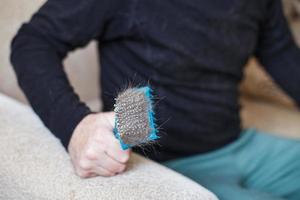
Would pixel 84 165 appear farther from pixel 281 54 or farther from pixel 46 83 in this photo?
pixel 281 54

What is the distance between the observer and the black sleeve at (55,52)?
0.54 metres

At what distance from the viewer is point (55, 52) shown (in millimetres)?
613

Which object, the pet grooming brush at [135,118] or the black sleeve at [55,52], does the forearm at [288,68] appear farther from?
the pet grooming brush at [135,118]

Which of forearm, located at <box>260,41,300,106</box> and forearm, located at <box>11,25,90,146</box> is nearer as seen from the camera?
forearm, located at <box>11,25,90,146</box>

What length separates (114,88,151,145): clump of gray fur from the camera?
44cm

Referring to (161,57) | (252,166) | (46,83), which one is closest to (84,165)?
(46,83)

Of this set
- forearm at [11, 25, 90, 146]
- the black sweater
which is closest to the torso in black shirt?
the black sweater

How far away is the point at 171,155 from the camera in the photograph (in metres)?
0.71

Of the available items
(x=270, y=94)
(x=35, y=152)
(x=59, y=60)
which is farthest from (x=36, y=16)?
(x=270, y=94)

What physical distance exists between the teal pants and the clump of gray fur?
232mm

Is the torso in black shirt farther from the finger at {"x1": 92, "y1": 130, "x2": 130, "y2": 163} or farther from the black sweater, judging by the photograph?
the finger at {"x1": 92, "y1": 130, "x2": 130, "y2": 163}

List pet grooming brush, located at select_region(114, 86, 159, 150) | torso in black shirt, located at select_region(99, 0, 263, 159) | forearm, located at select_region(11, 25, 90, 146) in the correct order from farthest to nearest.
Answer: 1. torso in black shirt, located at select_region(99, 0, 263, 159)
2. forearm, located at select_region(11, 25, 90, 146)
3. pet grooming brush, located at select_region(114, 86, 159, 150)

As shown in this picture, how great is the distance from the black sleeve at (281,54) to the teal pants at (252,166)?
122mm

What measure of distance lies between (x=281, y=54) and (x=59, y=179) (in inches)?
22.8
